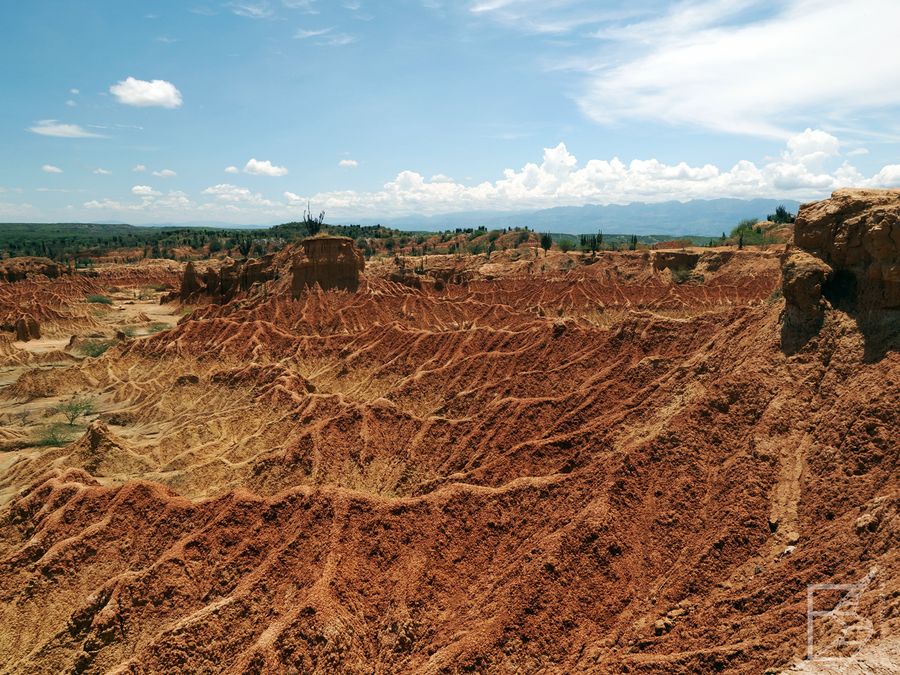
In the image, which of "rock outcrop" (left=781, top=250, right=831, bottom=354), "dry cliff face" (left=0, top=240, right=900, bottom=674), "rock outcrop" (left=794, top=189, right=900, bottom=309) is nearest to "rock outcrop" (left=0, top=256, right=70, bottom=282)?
"dry cliff face" (left=0, top=240, right=900, bottom=674)

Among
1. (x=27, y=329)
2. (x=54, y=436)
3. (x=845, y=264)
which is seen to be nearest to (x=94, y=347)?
(x=27, y=329)

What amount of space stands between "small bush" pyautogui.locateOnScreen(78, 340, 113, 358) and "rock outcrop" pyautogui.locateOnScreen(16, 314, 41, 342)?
8.35 metres

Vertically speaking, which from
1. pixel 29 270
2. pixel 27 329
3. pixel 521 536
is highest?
pixel 29 270

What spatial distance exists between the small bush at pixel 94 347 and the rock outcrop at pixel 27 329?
8353 mm

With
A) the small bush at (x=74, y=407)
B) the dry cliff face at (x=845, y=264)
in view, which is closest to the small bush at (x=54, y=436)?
the small bush at (x=74, y=407)

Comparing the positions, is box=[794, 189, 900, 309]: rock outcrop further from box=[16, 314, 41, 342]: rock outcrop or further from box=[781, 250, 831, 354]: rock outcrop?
box=[16, 314, 41, 342]: rock outcrop

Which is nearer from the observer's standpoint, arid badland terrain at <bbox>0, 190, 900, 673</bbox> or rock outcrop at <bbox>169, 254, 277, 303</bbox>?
arid badland terrain at <bbox>0, 190, 900, 673</bbox>

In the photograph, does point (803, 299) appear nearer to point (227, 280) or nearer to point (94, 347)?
point (94, 347)

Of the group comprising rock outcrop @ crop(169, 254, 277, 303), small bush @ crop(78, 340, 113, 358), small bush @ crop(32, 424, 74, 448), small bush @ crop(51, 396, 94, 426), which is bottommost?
small bush @ crop(32, 424, 74, 448)

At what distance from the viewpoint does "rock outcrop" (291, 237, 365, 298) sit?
177ft

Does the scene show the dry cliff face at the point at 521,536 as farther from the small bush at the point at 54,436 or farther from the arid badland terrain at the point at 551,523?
the small bush at the point at 54,436

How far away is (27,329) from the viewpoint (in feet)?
186

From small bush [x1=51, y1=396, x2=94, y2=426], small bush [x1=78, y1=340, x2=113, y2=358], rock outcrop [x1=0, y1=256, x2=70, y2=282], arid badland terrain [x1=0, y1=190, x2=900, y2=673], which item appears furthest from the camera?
rock outcrop [x1=0, y1=256, x2=70, y2=282]

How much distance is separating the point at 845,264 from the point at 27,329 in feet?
236
